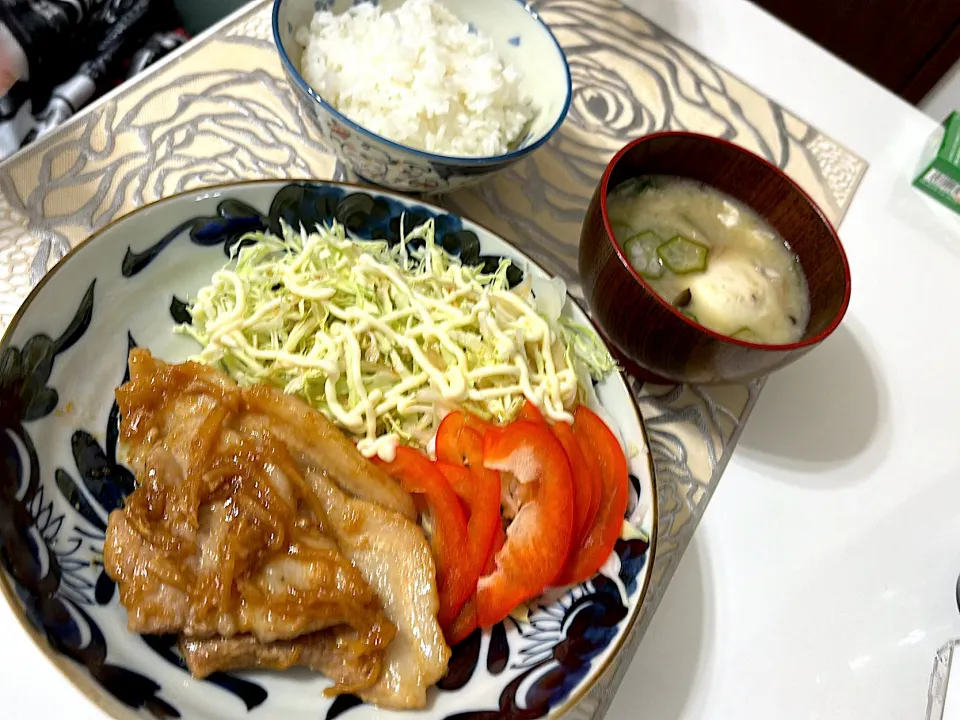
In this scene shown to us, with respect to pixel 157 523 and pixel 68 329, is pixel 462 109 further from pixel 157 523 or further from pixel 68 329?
pixel 157 523

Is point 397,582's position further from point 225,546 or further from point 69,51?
point 69,51

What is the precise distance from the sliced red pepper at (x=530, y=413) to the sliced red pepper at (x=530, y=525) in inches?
2.1

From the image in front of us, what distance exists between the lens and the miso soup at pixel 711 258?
1.25 metres

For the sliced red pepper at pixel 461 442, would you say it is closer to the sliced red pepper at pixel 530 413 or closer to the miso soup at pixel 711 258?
the sliced red pepper at pixel 530 413

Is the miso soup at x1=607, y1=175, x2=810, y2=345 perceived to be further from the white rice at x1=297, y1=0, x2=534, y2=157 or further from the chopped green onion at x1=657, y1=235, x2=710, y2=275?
the white rice at x1=297, y1=0, x2=534, y2=157

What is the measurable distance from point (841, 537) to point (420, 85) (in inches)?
47.6

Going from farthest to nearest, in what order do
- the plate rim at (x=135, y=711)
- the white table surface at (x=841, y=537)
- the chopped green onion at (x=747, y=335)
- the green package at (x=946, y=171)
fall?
the green package at (x=946, y=171), the chopped green onion at (x=747, y=335), the white table surface at (x=841, y=537), the plate rim at (x=135, y=711)

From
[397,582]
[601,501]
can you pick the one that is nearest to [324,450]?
[397,582]

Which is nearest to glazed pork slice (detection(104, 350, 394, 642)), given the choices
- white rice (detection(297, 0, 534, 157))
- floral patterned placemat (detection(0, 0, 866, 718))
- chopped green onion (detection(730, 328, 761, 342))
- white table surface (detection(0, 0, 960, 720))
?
white table surface (detection(0, 0, 960, 720))

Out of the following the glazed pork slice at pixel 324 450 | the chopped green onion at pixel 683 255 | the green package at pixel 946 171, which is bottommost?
the glazed pork slice at pixel 324 450

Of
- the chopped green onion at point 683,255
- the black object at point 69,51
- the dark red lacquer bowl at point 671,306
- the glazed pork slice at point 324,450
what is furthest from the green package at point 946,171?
the black object at point 69,51

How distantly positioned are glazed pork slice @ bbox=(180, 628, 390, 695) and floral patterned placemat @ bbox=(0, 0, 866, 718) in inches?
14.7

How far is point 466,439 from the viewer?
3.54 feet

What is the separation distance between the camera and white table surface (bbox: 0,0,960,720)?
1.11 meters
